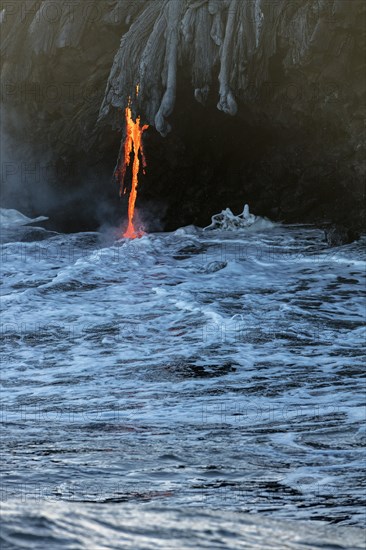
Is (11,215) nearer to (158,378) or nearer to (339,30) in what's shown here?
(339,30)

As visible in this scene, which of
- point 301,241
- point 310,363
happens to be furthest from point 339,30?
point 310,363

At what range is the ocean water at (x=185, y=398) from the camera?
1.68 metres

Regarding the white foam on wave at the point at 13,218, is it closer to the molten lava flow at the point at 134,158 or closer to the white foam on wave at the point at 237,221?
the molten lava flow at the point at 134,158

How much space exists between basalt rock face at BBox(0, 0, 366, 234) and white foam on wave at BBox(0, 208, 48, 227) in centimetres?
32

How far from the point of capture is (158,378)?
6.98 meters

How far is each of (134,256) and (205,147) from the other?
147 inches

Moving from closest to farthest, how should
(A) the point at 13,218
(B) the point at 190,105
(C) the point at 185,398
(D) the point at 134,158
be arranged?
(C) the point at 185,398
(B) the point at 190,105
(D) the point at 134,158
(A) the point at 13,218

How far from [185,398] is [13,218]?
42.6ft

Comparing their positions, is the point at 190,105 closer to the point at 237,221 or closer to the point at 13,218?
the point at 237,221

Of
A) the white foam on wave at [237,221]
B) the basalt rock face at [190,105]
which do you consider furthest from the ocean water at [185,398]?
the basalt rock face at [190,105]

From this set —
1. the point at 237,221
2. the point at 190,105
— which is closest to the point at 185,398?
the point at 190,105

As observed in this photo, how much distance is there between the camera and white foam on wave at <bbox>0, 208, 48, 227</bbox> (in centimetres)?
1814

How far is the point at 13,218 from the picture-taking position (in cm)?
1848

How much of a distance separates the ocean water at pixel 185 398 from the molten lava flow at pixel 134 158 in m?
2.70
